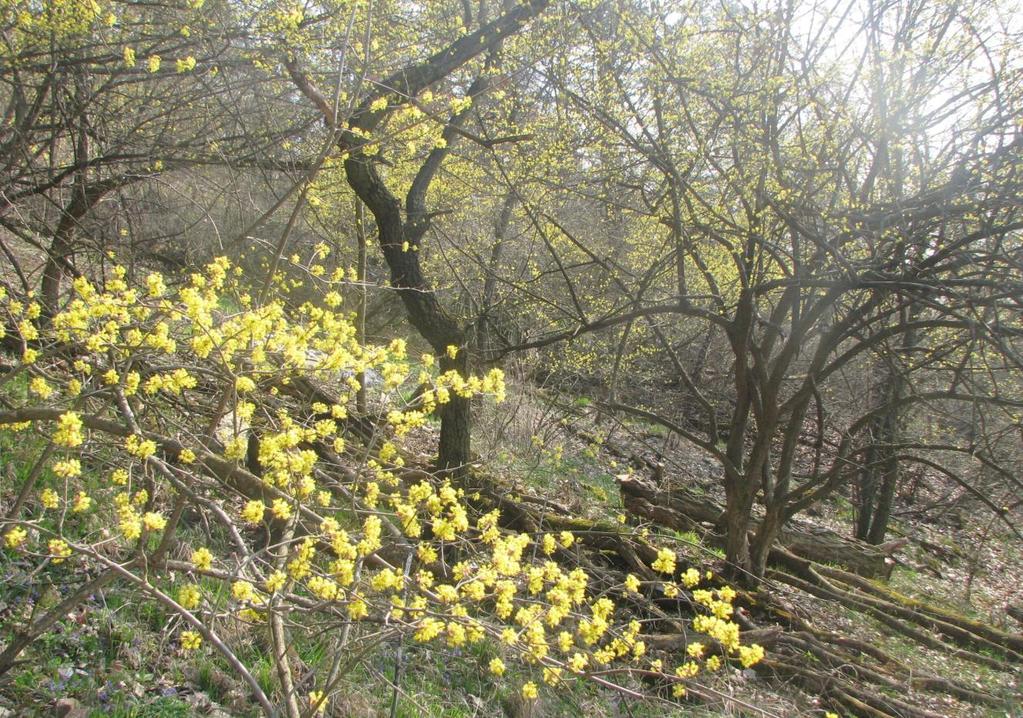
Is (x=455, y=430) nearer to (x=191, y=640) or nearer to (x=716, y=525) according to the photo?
(x=716, y=525)

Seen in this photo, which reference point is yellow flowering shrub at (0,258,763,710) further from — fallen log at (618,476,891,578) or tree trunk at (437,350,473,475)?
fallen log at (618,476,891,578)

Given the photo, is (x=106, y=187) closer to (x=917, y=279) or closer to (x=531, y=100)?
(x=531, y=100)

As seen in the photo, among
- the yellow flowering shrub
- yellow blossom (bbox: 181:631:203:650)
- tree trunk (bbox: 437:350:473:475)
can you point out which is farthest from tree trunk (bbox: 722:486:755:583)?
yellow blossom (bbox: 181:631:203:650)

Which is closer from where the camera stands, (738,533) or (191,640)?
(191,640)

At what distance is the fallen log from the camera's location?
682 centimetres

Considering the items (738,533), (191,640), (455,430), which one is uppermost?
(455,430)

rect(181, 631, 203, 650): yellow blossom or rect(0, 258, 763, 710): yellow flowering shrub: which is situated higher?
rect(0, 258, 763, 710): yellow flowering shrub

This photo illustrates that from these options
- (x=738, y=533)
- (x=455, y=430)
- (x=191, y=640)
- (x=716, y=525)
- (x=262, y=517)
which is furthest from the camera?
(x=716, y=525)

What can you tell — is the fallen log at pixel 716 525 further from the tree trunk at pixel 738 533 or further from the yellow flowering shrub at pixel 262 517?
the yellow flowering shrub at pixel 262 517

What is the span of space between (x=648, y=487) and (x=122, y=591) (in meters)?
5.08

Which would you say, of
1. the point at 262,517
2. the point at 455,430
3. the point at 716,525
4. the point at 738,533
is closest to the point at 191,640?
the point at 262,517

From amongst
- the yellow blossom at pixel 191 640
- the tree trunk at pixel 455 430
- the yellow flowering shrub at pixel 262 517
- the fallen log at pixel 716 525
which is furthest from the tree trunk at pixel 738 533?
the yellow blossom at pixel 191 640

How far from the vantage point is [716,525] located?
6.87m

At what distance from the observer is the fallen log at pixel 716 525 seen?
6820mm
